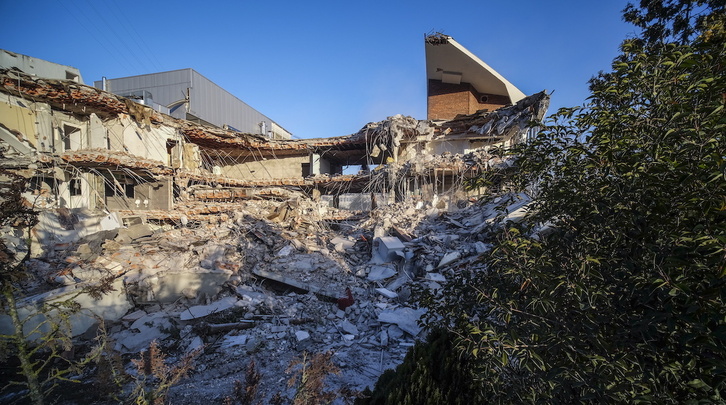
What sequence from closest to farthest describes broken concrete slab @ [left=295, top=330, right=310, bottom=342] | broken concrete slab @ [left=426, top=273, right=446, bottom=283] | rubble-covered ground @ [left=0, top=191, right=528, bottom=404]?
rubble-covered ground @ [left=0, top=191, right=528, bottom=404] → broken concrete slab @ [left=295, top=330, right=310, bottom=342] → broken concrete slab @ [left=426, top=273, right=446, bottom=283]

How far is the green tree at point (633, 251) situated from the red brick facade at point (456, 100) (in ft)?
75.8

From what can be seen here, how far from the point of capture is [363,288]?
7.86 m

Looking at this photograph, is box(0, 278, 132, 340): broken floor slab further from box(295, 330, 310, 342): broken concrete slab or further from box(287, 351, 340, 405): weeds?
box(287, 351, 340, 405): weeds

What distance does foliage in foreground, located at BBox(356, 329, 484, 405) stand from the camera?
2500 mm

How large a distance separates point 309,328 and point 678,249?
229 inches

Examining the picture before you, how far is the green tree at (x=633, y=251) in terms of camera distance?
4.22ft

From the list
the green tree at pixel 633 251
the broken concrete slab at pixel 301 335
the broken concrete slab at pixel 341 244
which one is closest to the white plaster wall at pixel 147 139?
the broken concrete slab at pixel 341 244

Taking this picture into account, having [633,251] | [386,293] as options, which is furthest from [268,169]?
[633,251]

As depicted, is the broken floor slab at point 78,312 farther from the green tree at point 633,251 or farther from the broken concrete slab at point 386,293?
the green tree at point 633,251

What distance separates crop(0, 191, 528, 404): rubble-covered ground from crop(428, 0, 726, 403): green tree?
986 mm

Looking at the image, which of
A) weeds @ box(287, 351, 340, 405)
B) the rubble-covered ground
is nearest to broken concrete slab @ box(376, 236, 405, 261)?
the rubble-covered ground

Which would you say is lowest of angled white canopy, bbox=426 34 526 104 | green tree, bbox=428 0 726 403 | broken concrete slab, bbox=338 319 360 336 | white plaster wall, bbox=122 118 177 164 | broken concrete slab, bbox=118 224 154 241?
broken concrete slab, bbox=338 319 360 336

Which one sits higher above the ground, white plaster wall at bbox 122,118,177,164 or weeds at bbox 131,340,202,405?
white plaster wall at bbox 122,118,177,164

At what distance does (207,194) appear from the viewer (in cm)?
1511
